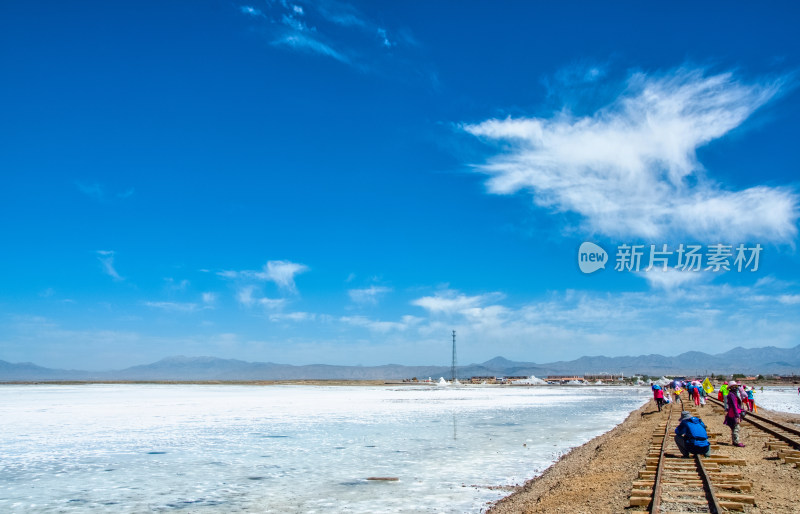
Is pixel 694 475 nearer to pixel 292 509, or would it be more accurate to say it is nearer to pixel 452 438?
pixel 292 509

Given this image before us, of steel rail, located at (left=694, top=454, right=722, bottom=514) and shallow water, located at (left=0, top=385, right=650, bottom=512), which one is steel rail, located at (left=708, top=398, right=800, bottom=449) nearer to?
shallow water, located at (left=0, top=385, right=650, bottom=512)

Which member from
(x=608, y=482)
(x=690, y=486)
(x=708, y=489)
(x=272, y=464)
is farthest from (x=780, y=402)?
(x=272, y=464)

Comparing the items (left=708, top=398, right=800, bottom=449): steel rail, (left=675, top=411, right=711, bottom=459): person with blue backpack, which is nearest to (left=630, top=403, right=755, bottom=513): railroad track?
(left=675, top=411, right=711, bottom=459): person with blue backpack

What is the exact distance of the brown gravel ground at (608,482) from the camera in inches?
423

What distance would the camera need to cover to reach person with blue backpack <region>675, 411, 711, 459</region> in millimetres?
15070

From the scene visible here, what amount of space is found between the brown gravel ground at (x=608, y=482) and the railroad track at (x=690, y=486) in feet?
0.86

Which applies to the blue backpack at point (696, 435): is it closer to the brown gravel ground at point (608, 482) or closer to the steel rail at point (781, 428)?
the brown gravel ground at point (608, 482)

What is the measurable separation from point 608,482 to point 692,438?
12.0 ft

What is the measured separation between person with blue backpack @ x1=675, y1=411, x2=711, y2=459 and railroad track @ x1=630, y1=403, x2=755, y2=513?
21 cm

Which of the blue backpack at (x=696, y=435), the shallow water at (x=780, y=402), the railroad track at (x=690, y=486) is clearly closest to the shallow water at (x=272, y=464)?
the railroad track at (x=690, y=486)

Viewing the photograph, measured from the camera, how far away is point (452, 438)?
2244 centimetres

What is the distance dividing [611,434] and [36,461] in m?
21.0

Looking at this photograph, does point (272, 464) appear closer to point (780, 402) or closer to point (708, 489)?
point (708, 489)

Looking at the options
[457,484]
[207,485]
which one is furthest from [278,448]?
[457,484]
